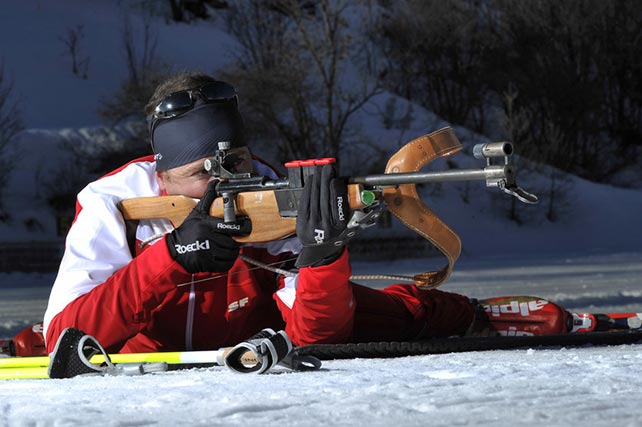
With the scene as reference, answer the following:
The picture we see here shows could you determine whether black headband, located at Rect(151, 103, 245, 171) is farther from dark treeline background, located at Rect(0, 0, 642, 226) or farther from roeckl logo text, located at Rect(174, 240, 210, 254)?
dark treeline background, located at Rect(0, 0, 642, 226)

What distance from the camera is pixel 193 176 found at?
2979mm

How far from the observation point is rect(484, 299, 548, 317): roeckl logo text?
3.60 m

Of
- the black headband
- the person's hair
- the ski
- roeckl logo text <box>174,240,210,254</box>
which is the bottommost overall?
the ski

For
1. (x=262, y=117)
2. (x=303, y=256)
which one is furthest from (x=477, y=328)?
(x=262, y=117)

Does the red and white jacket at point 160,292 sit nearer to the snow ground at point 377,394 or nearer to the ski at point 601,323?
the snow ground at point 377,394

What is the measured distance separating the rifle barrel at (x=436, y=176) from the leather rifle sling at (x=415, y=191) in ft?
0.28

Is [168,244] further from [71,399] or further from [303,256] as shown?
[71,399]

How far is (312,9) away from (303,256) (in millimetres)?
25866

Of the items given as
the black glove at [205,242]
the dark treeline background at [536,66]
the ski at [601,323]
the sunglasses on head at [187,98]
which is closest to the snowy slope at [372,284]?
the black glove at [205,242]

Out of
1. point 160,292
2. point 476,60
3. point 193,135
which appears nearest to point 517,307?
point 193,135

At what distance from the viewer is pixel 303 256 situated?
2537 millimetres

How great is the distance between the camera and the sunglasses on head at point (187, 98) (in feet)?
10.0

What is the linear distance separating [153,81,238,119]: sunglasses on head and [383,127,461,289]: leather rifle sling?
2.66ft

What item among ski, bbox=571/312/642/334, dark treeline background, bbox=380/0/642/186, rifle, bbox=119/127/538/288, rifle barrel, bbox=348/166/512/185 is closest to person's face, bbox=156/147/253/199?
rifle, bbox=119/127/538/288
